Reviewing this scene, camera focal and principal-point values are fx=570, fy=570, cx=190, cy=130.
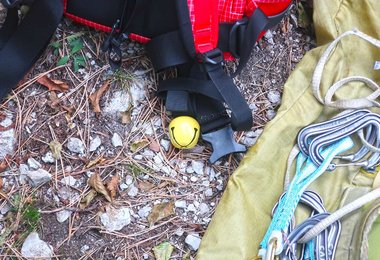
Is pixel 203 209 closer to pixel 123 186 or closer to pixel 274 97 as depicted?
pixel 123 186

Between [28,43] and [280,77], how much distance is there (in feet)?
2.80

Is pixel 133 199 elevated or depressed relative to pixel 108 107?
depressed

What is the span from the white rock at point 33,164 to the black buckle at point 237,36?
27.4 inches

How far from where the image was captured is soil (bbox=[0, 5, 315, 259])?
1698 millimetres

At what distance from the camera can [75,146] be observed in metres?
1.76

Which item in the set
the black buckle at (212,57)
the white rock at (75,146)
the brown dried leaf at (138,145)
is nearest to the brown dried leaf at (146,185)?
the brown dried leaf at (138,145)

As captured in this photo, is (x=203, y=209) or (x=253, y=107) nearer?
(x=203, y=209)

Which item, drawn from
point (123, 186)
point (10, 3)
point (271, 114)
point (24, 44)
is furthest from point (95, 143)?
point (271, 114)

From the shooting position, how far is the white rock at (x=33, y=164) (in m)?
1.72

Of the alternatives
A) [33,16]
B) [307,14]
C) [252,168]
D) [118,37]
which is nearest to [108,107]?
[118,37]

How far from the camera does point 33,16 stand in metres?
1.71

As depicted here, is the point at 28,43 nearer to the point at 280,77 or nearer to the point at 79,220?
the point at 79,220

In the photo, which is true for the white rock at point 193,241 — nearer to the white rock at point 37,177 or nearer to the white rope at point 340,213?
the white rope at point 340,213

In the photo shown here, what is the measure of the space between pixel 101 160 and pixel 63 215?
0.20 m
